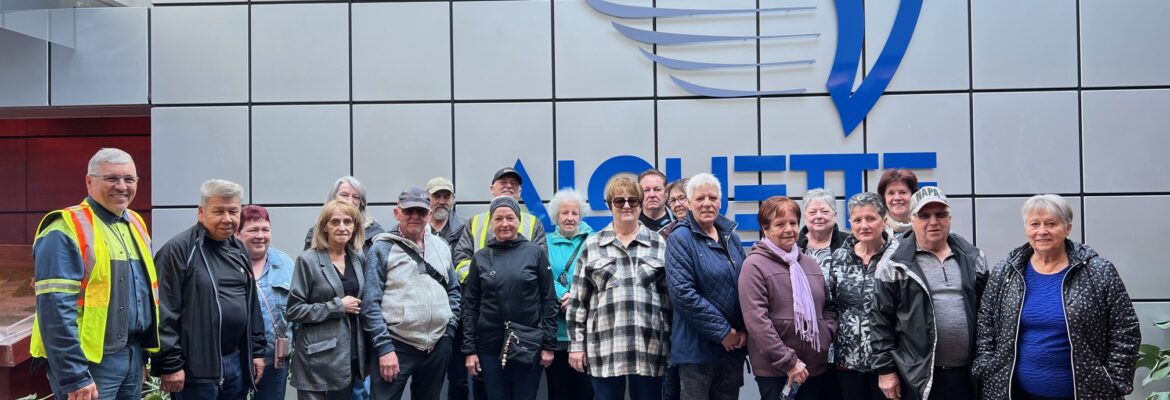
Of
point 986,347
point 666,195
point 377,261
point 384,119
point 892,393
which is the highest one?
point 384,119

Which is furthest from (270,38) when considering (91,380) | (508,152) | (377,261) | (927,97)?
(927,97)

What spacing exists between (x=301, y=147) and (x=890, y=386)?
4578 mm

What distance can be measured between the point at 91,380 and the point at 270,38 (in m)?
3.63

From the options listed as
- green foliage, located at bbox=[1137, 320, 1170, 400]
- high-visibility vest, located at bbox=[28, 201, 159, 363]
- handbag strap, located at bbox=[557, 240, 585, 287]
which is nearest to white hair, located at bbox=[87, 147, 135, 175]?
Result: high-visibility vest, located at bbox=[28, 201, 159, 363]

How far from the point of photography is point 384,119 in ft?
22.1

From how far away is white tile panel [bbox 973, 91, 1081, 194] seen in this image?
6406 mm

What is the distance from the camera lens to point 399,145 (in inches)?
264

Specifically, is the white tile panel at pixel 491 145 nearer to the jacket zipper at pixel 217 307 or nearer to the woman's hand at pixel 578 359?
the woman's hand at pixel 578 359

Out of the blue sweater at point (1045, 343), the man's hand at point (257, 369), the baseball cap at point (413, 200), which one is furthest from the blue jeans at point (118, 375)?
the blue sweater at point (1045, 343)

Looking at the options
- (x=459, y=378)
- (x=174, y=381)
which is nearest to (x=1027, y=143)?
(x=459, y=378)

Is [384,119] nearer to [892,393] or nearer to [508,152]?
[508,152]

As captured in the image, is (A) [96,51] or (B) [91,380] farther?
(A) [96,51]

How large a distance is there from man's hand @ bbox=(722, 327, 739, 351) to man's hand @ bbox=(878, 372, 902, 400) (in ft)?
2.38

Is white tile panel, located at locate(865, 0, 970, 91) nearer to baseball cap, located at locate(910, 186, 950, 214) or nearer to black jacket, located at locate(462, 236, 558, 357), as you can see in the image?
baseball cap, located at locate(910, 186, 950, 214)
